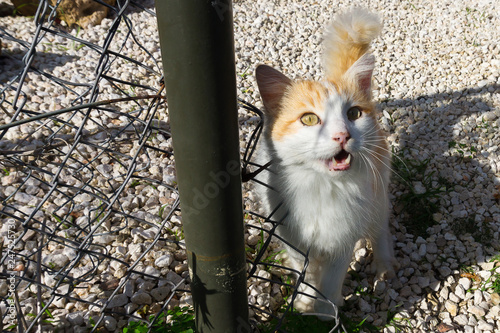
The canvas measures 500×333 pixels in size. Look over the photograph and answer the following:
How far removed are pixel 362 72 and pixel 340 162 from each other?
575mm

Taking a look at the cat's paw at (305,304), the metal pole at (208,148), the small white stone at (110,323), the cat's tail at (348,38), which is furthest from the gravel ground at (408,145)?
the cat's tail at (348,38)

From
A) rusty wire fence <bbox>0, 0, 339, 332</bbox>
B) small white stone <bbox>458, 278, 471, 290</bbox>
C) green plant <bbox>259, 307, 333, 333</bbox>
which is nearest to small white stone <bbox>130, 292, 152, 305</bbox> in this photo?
rusty wire fence <bbox>0, 0, 339, 332</bbox>

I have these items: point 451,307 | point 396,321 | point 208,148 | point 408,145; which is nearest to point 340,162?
point 208,148

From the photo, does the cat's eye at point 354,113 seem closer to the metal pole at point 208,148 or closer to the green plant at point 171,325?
the metal pole at point 208,148

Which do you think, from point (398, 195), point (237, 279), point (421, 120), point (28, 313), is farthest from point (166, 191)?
point (421, 120)

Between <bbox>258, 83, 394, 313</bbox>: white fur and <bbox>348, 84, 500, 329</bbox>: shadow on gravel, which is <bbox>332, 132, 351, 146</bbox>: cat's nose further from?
<bbox>348, 84, 500, 329</bbox>: shadow on gravel

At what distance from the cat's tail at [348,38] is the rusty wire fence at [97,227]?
60 centimetres

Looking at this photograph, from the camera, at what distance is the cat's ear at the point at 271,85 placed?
1.69 meters

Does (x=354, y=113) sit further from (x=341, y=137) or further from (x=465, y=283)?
(x=465, y=283)

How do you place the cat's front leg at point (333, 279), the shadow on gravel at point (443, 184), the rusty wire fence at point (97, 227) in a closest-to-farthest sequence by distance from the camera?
the rusty wire fence at point (97, 227)
the cat's front leg at point (333, 279)
the shadow on gravel at point (443, 184)

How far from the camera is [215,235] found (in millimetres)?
1066

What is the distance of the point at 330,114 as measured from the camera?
→ 1.59 meters

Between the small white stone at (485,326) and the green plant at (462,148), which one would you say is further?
the green plant at (462,148)

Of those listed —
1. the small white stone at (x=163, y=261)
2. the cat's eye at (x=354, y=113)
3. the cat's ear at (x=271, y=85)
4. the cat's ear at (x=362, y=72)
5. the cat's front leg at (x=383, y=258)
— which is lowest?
the small white stone at (x=163, y=261)
